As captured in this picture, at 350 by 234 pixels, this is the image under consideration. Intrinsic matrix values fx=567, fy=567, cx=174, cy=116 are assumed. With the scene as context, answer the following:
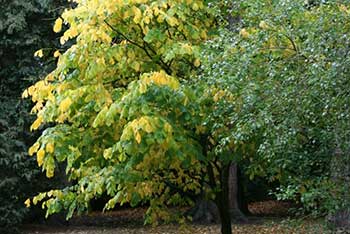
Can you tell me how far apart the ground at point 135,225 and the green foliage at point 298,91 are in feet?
21.2

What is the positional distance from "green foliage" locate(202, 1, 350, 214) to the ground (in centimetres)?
647

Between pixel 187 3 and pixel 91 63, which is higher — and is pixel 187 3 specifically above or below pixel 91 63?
above

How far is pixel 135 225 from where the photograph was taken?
16094 mm

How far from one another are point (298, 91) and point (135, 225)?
12.4 m

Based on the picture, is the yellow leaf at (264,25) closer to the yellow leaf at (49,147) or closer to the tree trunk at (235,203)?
the yellow leaf at (49,147)

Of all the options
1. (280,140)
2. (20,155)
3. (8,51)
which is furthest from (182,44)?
(8,51)

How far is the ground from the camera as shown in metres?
13.4

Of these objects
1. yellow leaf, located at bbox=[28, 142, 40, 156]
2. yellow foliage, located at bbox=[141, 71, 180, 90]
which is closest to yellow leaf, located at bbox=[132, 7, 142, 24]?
yellow foliage, located at bbox=[141, 71, 180, 90]

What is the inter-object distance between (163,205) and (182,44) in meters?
2.45

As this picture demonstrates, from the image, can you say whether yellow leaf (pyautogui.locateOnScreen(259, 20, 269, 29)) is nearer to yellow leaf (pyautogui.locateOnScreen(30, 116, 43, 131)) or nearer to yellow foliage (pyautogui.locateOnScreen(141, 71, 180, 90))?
yellow foliage (pyautogui.locateOnScreen(141, 71, 180, 90))

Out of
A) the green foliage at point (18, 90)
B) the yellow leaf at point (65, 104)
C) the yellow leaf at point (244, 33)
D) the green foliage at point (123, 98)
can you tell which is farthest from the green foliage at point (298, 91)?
the green foliage at point (18, 90)

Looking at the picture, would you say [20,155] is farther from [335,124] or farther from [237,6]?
[335,124]

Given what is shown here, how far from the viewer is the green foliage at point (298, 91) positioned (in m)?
4.18

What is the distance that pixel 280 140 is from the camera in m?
4.46
